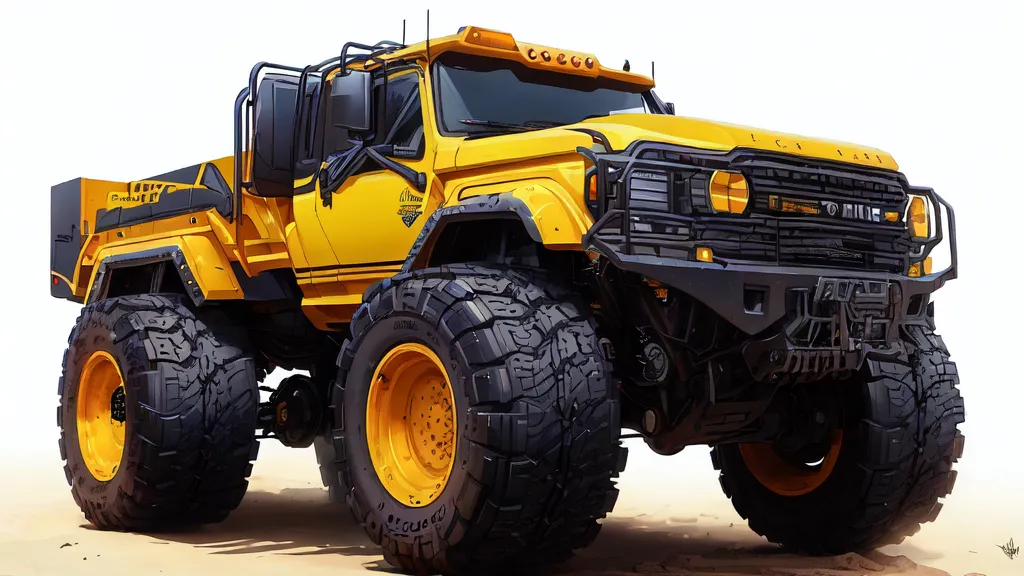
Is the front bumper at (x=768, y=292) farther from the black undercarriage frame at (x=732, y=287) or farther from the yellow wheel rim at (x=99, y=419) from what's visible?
the yellow wheel rim at (x=99, y=419)

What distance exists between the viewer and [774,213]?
26.0ft

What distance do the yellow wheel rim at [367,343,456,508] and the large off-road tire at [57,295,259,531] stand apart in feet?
8.22

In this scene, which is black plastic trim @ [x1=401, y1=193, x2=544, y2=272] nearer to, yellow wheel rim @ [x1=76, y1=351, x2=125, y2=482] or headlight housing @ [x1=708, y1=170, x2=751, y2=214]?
headlight housing @ [x1=708, y1=170, x2=751, y2=214]

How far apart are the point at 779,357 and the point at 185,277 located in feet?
17.0

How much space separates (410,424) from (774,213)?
254 cm

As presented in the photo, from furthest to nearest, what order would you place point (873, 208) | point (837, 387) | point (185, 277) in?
1. point (185, 277)
2. point (837, 387)
3. point (873, 208)

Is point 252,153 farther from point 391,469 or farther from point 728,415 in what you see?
point 728,415

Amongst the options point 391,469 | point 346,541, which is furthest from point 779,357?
point 346,541

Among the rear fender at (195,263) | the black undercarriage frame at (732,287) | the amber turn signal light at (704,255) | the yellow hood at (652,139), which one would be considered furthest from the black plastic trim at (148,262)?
the amber turn signal light at (704,255)

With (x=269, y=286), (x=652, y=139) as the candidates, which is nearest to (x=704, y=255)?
(x=652, y=139)

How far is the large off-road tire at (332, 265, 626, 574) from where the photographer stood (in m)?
7.36

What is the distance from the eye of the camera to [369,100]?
905cm

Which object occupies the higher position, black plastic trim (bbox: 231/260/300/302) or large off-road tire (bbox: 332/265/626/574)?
black plastic trim (bbox: 231/260/300/302)

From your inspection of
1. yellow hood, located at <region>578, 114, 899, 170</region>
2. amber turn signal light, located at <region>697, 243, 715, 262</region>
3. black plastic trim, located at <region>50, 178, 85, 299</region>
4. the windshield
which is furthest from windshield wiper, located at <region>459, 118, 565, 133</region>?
black plastic trim, located at <region>50, 178, 85, 299</region>
